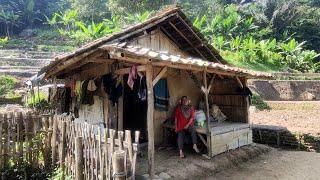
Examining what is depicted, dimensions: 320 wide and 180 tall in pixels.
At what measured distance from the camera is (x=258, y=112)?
671 inches

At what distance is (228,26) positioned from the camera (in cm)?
2992

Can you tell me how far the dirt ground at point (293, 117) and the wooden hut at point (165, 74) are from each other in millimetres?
3078

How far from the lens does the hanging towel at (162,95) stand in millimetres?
9008

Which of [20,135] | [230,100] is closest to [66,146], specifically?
[20,135]

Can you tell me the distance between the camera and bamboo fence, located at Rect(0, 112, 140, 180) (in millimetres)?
4963

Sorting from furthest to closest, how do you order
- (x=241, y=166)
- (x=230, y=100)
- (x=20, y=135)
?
(x=230, y=100)
(x=241, y=166)
(x=20, y=135)

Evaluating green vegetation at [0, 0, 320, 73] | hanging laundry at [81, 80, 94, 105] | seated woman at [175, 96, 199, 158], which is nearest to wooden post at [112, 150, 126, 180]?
seated woman at [175, 96, 199, 158]

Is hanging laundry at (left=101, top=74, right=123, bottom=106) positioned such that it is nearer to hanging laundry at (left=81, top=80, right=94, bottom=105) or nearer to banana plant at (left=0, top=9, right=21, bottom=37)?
hanging laundry at (left=81, top=80, right=94, bottom=105)

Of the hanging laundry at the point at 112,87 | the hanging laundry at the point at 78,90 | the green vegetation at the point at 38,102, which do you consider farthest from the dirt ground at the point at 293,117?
the green vegetation at the point at 38,102

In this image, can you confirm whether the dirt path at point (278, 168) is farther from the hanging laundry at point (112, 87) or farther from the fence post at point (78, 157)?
the fence post at point (78, 157)

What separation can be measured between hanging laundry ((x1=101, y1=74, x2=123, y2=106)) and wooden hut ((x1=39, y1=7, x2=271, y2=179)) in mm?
168

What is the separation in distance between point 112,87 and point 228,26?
24.0 m

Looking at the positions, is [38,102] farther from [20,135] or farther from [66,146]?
[66,146]

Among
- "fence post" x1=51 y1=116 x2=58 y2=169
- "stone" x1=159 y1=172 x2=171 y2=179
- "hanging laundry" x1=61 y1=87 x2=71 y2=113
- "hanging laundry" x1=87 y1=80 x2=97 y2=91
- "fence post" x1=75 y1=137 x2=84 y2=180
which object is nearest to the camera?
"fence post" x1=75 y1=137 x2=84 y2=180
